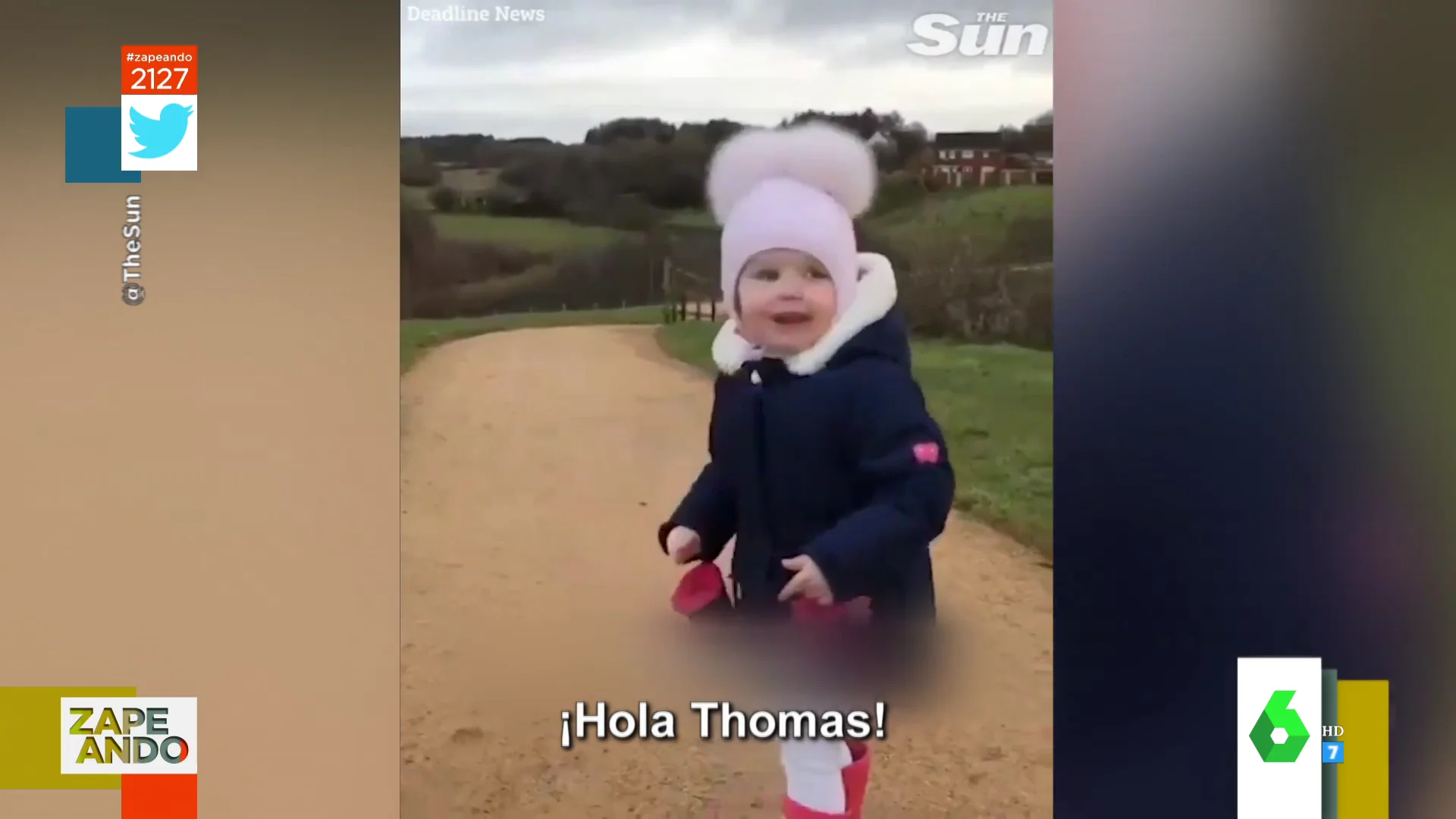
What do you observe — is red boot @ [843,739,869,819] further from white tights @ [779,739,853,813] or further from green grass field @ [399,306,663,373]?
green grass field @ [399,306,663,373]

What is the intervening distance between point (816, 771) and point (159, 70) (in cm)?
192

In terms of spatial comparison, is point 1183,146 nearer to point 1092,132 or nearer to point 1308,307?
point 1092,132

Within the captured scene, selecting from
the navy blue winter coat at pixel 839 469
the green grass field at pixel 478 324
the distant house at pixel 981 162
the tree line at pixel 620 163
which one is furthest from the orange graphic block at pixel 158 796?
the distant house at pixel 981 162

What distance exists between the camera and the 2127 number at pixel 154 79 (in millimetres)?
1990

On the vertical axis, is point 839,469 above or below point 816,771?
above

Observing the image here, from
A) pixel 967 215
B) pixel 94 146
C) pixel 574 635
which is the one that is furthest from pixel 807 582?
pixel 94 146

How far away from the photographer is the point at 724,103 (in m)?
1.98

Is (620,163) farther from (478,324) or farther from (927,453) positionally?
(927,453)

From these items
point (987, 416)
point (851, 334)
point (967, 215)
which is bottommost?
point (987, 416)

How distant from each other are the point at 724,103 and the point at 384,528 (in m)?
1.09

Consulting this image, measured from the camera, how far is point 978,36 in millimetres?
1965

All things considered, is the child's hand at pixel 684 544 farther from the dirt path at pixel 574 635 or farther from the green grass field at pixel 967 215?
the green grass field at pixel 967 215

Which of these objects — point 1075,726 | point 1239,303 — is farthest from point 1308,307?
point 1075,726

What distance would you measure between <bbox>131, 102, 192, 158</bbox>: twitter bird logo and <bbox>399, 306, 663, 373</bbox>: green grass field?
59 cm
